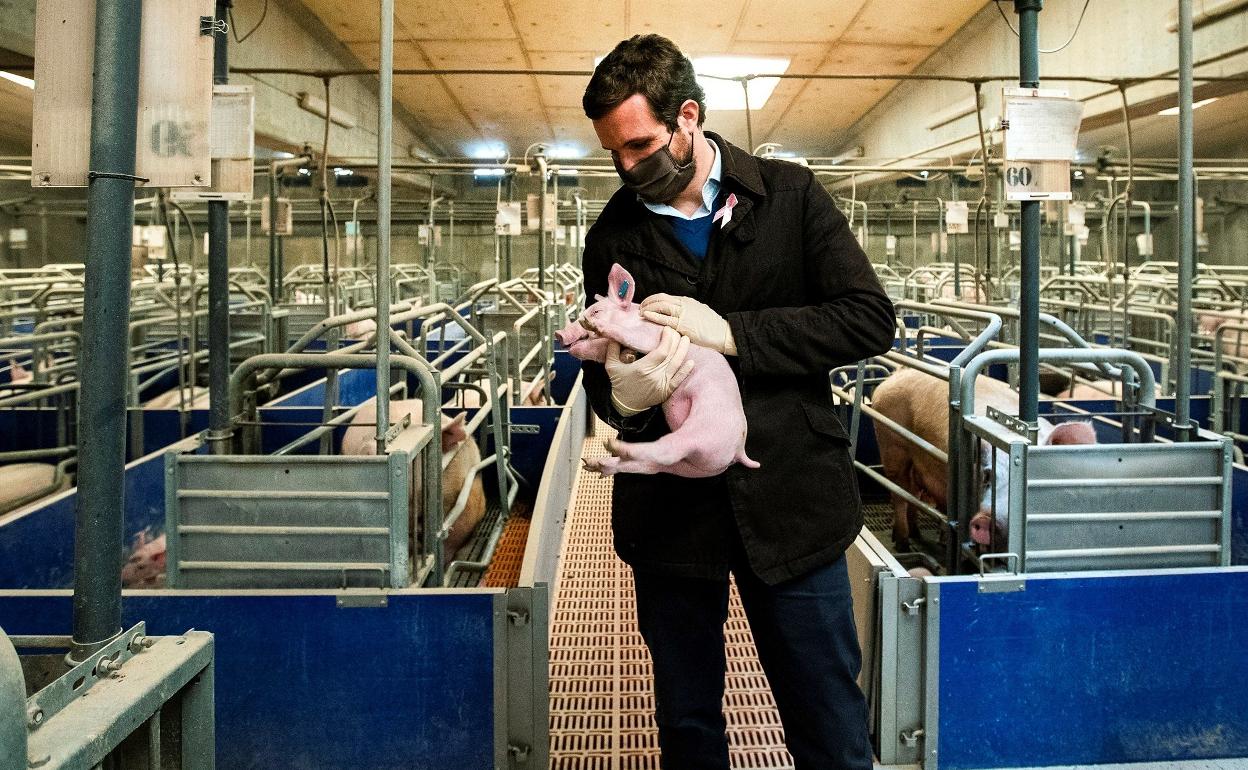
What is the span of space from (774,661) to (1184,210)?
1.64 metres

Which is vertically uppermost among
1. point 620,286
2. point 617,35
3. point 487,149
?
point 487,149

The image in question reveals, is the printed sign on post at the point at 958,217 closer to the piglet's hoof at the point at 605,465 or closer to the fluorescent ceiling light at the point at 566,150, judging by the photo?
the piglet's hoof at the point at 605,465

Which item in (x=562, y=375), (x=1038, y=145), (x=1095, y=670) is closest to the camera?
(x=1095, y=670)

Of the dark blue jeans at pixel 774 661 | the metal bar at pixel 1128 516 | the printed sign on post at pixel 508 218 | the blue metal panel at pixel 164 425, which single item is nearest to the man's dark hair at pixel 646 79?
the dark blue jeans at pixel 774 661

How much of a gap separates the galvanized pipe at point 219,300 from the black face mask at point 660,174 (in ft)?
4.37

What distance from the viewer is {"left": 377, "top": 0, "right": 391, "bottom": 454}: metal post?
1.90 m

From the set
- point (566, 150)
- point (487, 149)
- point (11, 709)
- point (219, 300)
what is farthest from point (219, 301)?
point (566, 150)

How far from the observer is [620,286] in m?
1.38

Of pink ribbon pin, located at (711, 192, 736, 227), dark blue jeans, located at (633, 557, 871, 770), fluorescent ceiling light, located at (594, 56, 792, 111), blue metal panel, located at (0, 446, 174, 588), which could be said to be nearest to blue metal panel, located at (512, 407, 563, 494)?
blue metal panel, located at (0, 446, 174, 588)

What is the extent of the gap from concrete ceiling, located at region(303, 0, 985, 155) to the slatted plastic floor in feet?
19.7

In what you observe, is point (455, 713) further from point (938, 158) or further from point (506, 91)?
point (506, 91)

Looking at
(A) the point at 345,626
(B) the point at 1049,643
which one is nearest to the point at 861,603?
(B) the point at 1049,643

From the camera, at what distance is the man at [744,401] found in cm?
140

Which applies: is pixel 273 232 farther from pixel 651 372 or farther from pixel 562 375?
pixel 651 372
